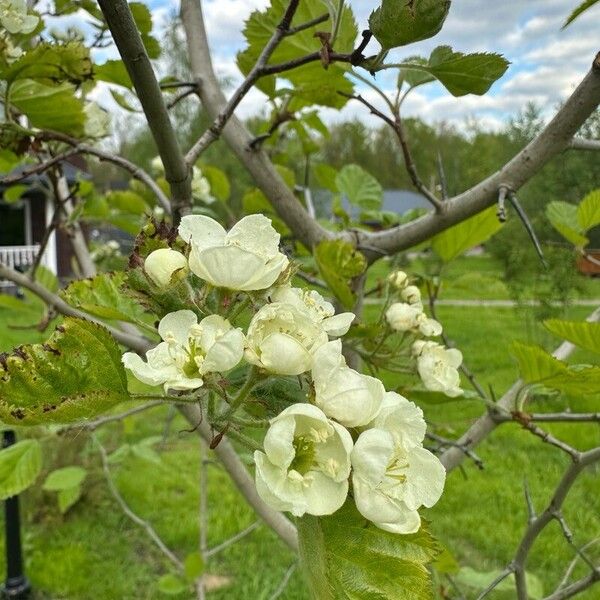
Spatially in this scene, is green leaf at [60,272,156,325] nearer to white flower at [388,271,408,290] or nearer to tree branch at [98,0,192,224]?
tree branch at [98,0,192,224]

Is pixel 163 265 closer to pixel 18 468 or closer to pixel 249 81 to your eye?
pixel 249 81

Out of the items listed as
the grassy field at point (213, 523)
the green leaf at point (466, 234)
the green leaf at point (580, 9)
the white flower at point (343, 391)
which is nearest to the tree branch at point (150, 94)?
the white flower at point (343, 391)

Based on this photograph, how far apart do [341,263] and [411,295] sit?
0.24m

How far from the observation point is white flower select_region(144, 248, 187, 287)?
1.96 feet

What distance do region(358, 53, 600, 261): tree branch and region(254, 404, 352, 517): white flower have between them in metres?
0.54

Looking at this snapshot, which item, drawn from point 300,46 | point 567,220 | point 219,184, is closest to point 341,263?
point 300,46

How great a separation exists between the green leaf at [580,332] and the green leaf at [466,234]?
0.41 metres

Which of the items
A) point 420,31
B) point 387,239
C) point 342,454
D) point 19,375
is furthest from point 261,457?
point 387,239

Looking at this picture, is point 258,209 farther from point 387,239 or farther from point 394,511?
point 394,511

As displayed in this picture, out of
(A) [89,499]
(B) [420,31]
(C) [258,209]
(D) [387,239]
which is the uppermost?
(B) [420,31]

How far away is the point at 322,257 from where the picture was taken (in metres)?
1.02

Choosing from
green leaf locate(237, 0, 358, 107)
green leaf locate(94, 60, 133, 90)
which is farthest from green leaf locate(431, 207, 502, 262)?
green leaf locate(94, 60, 133, 90)

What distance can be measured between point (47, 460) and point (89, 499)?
368mm

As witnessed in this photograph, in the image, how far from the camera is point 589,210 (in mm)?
1485
